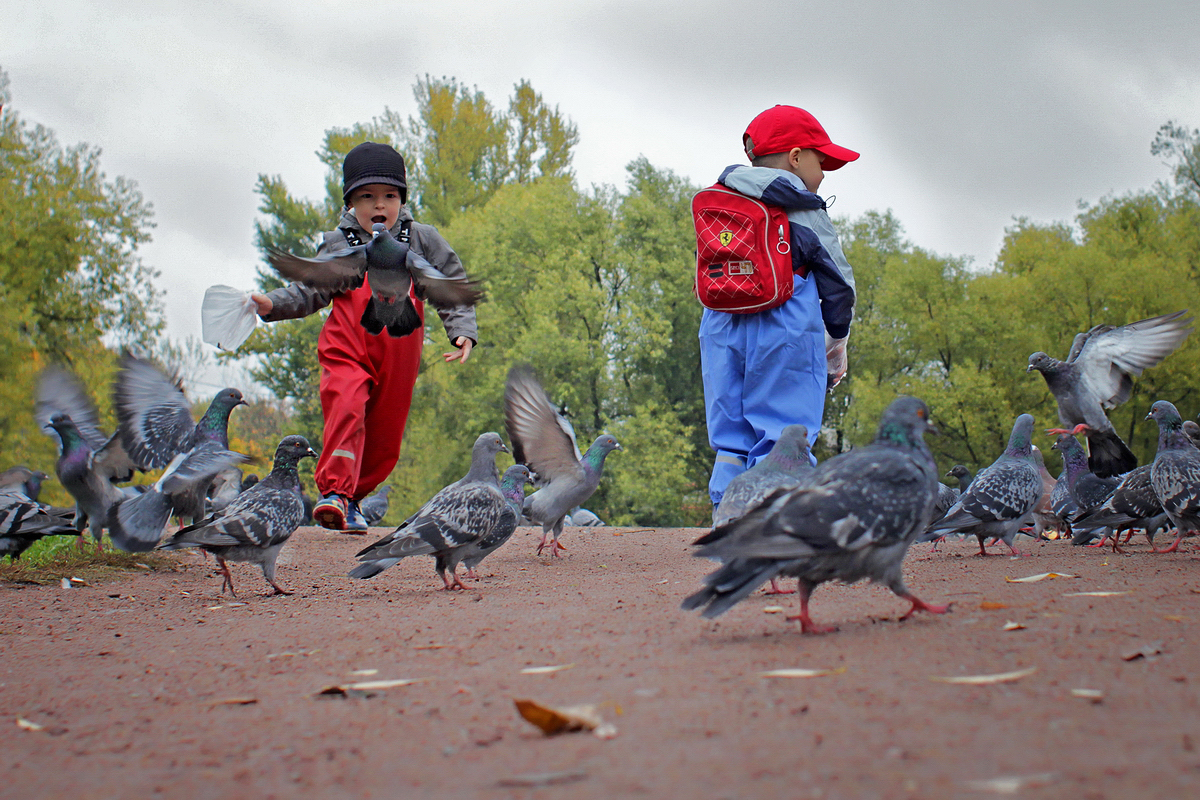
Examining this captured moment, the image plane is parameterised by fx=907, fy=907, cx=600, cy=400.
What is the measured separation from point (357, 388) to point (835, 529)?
13.1 ft

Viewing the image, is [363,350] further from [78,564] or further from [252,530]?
[78,564]

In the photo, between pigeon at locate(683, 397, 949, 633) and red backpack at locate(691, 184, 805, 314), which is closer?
pigeon at locate(683, 397, 949, 633)

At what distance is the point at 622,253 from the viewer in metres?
32.0

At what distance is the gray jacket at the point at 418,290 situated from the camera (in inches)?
233

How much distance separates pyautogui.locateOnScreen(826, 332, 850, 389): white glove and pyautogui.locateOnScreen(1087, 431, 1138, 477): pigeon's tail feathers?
5.10 meters

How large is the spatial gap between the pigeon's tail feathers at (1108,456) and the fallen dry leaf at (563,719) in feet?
28.3

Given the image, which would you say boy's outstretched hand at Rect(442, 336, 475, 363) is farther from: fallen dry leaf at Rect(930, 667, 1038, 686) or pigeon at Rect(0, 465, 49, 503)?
pigeon at Rect(0, 465, 49, 503)

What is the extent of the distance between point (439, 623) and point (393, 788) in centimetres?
234

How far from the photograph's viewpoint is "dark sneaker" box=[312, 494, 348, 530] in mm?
5914

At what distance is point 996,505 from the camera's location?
6828 millimetres

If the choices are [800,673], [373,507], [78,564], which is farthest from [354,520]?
[373,507]

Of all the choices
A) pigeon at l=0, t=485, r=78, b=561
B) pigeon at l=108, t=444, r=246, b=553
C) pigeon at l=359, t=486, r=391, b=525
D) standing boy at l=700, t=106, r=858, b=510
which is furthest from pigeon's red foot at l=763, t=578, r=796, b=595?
pigeon at l=359, t=486, r=391, b=525

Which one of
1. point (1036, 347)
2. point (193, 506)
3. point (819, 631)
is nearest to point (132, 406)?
point (193, 506)

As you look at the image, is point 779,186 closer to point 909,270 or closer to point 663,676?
point 663,676
